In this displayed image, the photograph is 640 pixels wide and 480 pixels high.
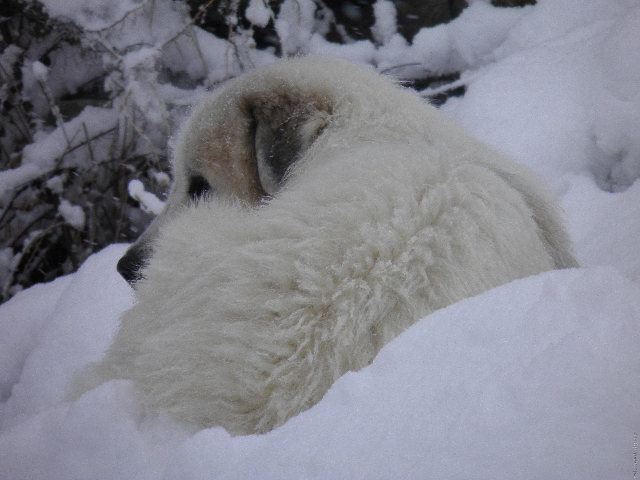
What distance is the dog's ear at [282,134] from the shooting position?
5.87ft

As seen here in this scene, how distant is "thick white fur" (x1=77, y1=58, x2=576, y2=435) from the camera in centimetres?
101

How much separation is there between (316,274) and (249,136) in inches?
42.9

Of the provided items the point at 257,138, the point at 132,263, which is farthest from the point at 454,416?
the point at 132,263

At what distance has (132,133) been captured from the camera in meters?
3.81

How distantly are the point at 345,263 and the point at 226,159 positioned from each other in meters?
1.14

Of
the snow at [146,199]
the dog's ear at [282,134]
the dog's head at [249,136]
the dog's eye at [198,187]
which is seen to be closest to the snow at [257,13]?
the snow at [146,199]

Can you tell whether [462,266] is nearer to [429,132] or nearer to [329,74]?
[429,132]

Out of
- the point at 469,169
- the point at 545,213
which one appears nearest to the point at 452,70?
the point at 545,213

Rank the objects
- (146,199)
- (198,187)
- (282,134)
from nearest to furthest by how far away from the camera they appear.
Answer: (282,134)
(198,187)
(146,199)

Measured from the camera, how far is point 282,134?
187cm

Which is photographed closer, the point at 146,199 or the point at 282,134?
the point at 282,134

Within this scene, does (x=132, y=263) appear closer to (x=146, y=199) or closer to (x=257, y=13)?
(x=146, y=199)

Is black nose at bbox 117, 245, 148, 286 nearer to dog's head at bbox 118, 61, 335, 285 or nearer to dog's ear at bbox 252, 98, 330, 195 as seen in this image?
dog's head at bbox 118, 61, 335, 285

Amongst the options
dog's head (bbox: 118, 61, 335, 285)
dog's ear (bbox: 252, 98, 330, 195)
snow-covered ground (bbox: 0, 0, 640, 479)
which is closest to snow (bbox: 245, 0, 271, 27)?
dog's head (bbox: 118, 61, 335, 285)
